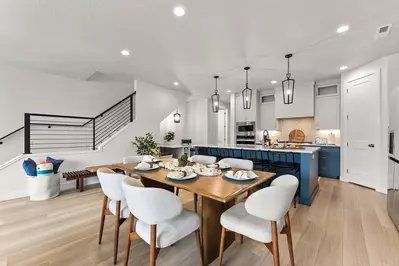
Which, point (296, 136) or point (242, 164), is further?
point (296, 136)

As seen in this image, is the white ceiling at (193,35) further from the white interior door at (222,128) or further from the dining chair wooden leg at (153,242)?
the white interior door at (222,128)

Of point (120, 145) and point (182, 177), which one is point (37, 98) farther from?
point (182, 177)

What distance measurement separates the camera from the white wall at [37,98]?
163 inches

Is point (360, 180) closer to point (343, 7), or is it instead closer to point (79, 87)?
point (343, 7)

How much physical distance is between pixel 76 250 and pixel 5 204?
95.5 inches

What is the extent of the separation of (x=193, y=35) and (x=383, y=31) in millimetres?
A: 2893

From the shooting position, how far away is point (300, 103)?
5.41 meters

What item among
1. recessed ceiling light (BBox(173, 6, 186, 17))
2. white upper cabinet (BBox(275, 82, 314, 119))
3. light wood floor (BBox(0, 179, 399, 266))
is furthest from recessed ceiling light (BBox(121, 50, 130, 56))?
white upper cabinet (BBox(275, 82, 314, 119))

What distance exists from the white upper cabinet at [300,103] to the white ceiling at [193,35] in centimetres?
85

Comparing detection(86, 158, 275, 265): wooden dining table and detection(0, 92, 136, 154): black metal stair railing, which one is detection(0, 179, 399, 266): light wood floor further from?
detection(0, 92, 136, 154): black metal stair railing

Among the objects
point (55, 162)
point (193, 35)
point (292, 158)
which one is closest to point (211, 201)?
point (292, 158)

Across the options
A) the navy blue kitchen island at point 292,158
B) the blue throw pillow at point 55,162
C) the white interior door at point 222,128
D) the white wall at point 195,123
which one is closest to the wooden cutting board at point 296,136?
the navy blue kitchen island at point 292,158

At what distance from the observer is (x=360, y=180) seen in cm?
414

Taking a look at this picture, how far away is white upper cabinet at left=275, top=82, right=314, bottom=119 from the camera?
5.25m
